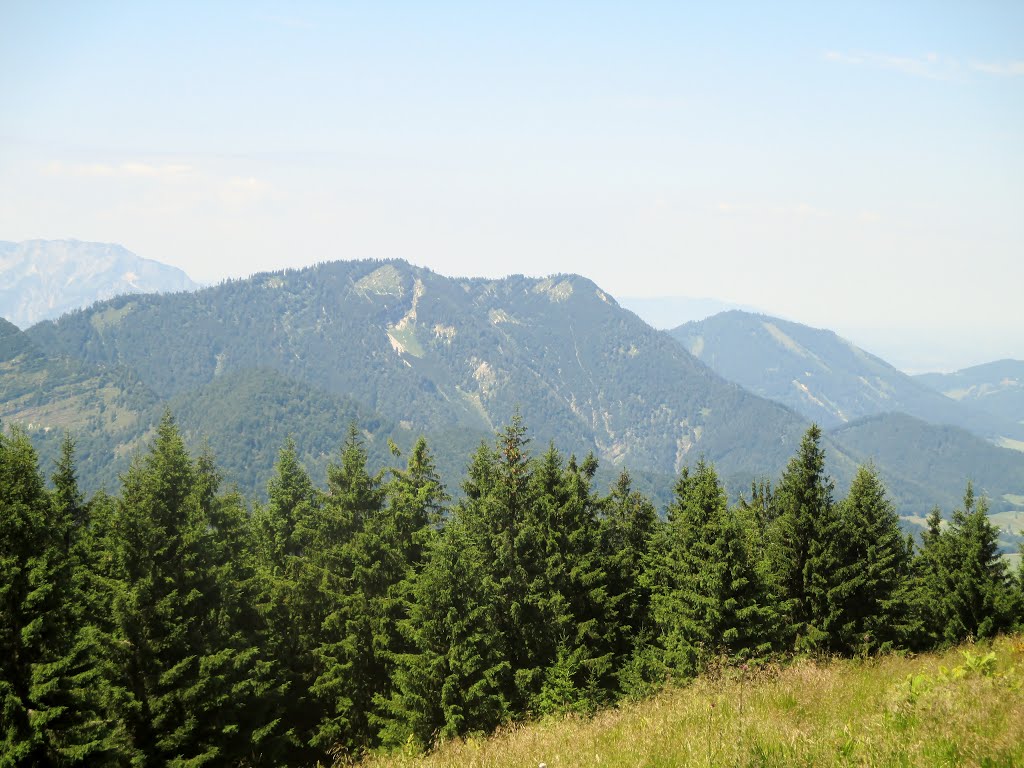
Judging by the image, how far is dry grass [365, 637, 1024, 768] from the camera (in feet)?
21.8

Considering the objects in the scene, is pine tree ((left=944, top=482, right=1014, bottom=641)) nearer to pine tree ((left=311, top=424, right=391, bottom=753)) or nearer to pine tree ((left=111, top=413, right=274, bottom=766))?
pine tree ((left=311, top=424, right=391, bottom=753))

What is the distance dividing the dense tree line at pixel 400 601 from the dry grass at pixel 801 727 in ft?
23.0

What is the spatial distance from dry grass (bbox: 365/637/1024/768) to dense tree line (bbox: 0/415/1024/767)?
7.02m

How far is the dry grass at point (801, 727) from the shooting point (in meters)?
6.64

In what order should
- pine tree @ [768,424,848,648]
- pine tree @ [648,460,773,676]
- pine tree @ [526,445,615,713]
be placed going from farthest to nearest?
pine tree @ [768,424,848,648] → pine tree @ [526,445,615,713] → pine tree @ [648,460,773,676]

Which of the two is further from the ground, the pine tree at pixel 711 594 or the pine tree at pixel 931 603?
the pine tree at pixel 711 594

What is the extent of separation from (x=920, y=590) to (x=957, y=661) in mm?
25363

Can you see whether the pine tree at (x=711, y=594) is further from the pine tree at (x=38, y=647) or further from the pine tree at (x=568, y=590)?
the pine tree at (x=38, y=647)

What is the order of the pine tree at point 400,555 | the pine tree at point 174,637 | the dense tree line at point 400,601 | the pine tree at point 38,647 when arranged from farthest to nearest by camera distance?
1. the pine tree at point 400,555
2. the pine tree at point 174,637
3. the dense tree line at point 400,601
4. the pine tree at point 38,647

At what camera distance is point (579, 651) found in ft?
86.1

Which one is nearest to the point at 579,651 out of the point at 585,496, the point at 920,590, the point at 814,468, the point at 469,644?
the point at 469,644

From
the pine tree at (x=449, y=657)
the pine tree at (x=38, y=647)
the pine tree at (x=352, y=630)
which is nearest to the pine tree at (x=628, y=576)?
the pine tree at (x=449, y=657)

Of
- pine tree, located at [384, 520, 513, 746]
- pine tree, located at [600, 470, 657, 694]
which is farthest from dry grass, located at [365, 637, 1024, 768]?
pine tree, located at [600, 470, 657, 694]

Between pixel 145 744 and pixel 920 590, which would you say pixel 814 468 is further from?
pixel 145 744
